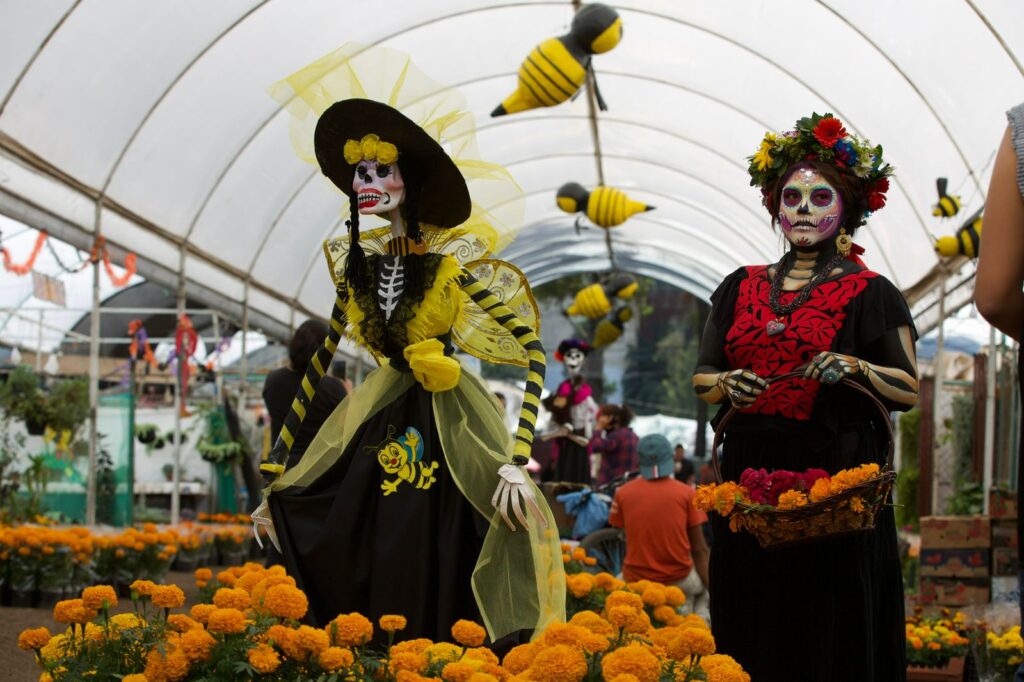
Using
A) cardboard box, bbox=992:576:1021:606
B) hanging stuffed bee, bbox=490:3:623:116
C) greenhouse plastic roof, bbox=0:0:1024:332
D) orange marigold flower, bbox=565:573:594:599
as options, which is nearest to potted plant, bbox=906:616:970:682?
orange marigold flower, bbox=565:573:594:599

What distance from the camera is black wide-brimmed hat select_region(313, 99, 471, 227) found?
441cm

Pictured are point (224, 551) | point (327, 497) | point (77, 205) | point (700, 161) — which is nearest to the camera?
point (327, 497)

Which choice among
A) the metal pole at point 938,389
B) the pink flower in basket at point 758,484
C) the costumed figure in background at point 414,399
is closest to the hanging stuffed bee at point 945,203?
the metal pole at point 938,389

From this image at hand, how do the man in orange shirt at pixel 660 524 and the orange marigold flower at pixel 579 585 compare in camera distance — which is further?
the man in orange shirt at pixel 660 524

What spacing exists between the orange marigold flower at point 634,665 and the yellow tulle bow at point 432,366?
181cm

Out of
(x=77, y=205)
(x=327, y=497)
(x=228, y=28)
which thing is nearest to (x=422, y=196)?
(x=327, y=497)

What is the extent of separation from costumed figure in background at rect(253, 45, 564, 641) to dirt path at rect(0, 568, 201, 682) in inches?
51.0

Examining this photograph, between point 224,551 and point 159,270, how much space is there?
97.8 inches

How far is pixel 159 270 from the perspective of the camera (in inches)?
436

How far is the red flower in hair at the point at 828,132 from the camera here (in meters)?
3.74

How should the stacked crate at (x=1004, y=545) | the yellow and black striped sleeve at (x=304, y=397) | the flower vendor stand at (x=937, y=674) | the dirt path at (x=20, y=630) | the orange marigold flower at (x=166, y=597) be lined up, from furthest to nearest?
the stacked crate at (x=1004, y=545), the flower vendor stand at (x=937, y=674), the dirt path at (x=20, y=630), the yellow and black striped sleeve at (x=304, y=397), the orange marigold flower at (x=166, y=597)

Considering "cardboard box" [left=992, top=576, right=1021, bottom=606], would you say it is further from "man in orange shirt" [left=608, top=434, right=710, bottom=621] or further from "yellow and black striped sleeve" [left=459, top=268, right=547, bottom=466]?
"yellow and black striped sleeve" [left=459, top=268, right=547, bottom=466]

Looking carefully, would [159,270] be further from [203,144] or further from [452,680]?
[452,680]

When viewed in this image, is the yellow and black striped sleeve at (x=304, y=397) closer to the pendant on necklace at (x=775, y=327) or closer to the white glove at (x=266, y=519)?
the white glove at (x=266, y=519)
